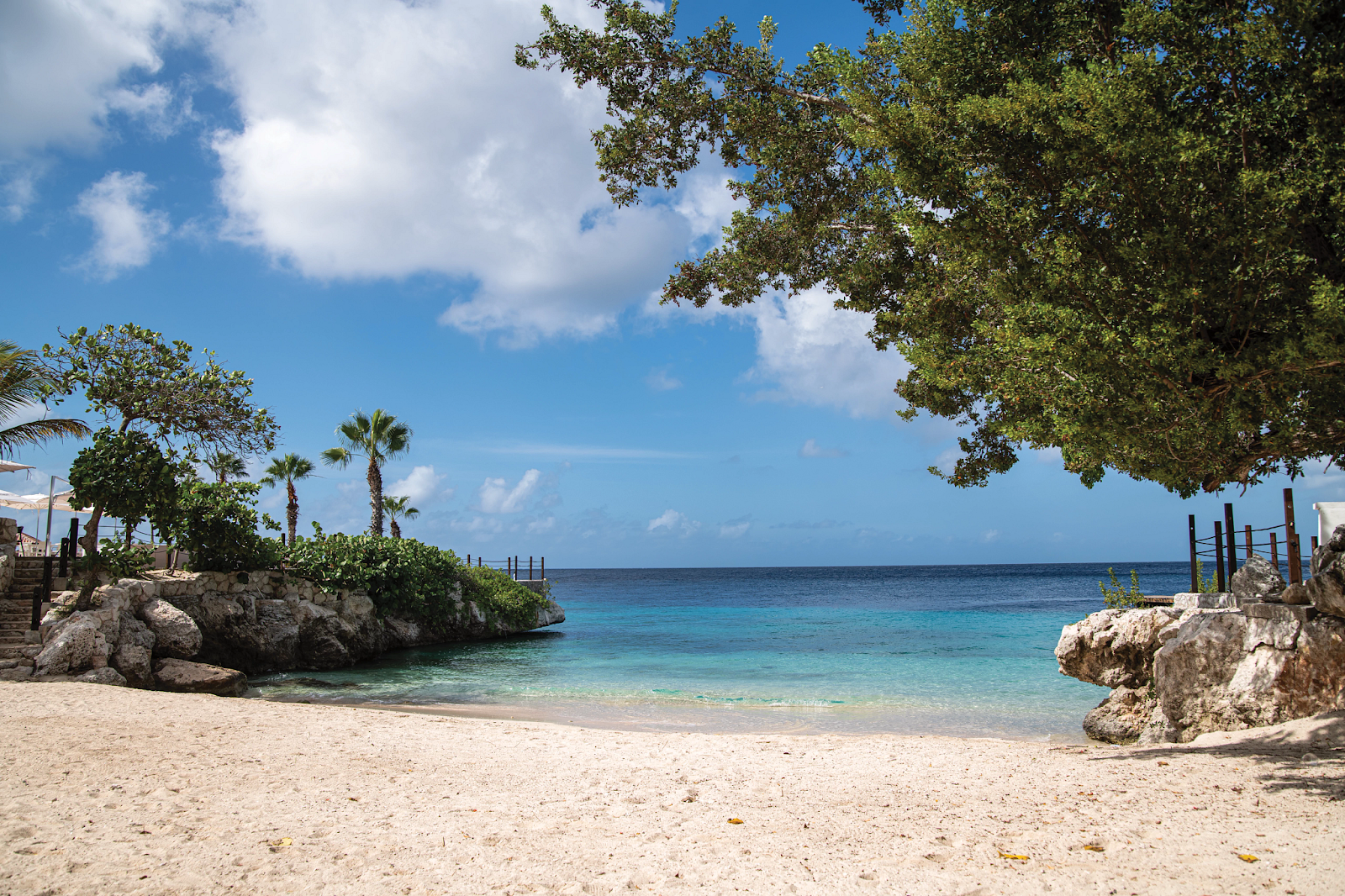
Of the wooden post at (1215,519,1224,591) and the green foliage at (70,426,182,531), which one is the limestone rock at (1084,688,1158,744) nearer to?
the wooden post at (1215,519,1224,591)

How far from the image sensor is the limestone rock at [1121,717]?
10.4m

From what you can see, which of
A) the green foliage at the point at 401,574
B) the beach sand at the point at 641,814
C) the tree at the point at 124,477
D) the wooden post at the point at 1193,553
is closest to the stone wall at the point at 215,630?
the green foliage at the point at 401,574

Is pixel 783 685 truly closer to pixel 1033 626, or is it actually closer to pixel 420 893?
pixel 420 893

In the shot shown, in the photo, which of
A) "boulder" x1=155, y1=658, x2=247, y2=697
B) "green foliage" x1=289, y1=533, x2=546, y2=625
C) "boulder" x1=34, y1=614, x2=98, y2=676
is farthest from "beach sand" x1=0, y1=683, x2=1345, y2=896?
"green foliage" x1=289, y1=533, x2=546, y2=625

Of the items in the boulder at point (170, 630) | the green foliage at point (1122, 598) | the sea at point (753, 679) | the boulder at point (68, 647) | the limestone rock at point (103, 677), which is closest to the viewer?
the boulder at point (68, 647)

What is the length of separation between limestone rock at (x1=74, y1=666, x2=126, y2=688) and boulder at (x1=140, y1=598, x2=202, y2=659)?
1.76m

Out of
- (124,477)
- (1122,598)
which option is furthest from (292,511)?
(1122,598)

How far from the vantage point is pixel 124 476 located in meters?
15.4

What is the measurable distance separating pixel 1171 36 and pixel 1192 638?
23.2 feet

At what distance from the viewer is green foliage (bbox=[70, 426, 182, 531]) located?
15117 millimetres

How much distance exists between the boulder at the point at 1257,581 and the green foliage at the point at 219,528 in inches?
857

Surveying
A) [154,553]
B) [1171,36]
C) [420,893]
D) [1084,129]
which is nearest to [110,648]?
[154,553]

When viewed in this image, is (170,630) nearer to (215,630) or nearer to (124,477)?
(124,477)

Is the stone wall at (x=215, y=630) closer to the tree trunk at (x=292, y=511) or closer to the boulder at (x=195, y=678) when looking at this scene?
the boulder at (x=195, y=678)
